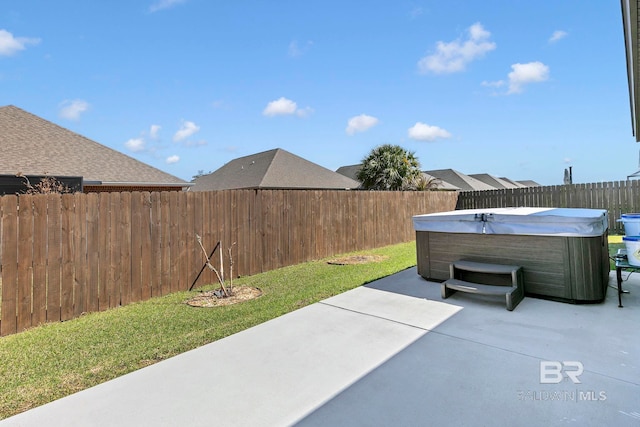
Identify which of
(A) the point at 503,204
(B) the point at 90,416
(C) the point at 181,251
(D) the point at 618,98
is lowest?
(B) the point at 90,416

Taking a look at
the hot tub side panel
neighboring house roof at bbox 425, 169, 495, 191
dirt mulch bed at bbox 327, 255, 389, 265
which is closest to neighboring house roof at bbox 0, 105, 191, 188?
dirt mulch bed at bbox 327, 255, 389, 265

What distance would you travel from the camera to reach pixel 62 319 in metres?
3.61

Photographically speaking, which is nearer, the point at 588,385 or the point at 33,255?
the point at 588,385

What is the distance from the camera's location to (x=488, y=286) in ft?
11.9

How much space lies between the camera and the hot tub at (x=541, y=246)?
3395 millimetres

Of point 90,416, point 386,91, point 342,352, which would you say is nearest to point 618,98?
point 386,91

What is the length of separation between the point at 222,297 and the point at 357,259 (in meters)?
3.40

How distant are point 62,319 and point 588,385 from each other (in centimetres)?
498

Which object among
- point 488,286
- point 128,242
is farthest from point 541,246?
point 128,242

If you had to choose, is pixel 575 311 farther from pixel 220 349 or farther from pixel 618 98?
pixel 618 98

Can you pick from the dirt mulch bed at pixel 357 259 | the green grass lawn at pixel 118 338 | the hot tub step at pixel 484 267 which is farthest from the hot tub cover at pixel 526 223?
the dirt mulch bed at pixel 357 259

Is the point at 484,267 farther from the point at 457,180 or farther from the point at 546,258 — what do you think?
the point at 457,180

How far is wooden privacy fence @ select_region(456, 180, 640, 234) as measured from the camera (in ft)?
30.3

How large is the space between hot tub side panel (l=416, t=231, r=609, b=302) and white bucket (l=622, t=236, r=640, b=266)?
0.24 meters
